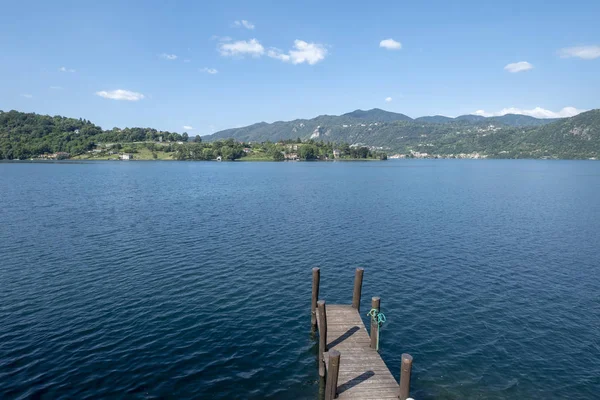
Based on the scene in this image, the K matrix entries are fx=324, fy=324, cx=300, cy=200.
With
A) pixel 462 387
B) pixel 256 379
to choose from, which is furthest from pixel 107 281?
pixel 462 387

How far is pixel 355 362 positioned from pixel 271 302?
1166 cm

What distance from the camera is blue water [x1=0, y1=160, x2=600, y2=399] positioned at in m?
20.2

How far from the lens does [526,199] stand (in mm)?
94188

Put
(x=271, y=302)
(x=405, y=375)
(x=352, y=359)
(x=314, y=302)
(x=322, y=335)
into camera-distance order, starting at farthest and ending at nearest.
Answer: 1. (x=271, y=302)
2. (x=314, y=302)
3. (x=322, y=335)
4. (x=352, y=359)
5. (x=405, y=375)

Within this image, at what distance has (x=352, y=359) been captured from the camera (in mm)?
20641

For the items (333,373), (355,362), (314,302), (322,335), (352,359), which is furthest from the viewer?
(314,302)

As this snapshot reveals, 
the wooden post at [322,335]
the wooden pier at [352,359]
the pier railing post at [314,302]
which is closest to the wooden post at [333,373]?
the wooden pier at [352,359]

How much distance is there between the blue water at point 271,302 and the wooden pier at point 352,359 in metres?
1.90

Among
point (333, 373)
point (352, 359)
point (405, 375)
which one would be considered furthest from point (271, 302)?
point (405, 375)

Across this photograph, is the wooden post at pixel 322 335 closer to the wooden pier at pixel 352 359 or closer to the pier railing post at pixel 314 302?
the wooden pier at pixel 352 359

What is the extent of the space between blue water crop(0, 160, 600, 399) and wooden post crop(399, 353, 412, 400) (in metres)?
3.53

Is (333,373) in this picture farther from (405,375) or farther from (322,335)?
(322,335)

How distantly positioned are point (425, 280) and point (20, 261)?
46.5 metres

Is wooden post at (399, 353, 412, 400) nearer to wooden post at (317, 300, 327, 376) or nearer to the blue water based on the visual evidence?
the blue water
